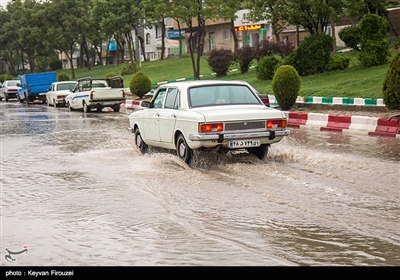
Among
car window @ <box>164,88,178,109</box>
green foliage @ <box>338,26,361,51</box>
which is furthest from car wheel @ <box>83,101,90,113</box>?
car window @ <box>164,88,178,109</box>

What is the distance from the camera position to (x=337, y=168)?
1169 cm

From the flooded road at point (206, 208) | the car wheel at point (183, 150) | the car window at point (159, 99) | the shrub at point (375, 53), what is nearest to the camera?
the flooded road at point (206, 208)

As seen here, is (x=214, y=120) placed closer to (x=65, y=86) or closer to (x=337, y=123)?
(x=337, y=123)

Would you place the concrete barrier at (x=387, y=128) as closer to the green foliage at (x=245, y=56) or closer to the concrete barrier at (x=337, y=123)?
the concrete barrier at (x=337, y=123)

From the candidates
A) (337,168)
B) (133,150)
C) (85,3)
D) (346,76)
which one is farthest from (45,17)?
(337,168)

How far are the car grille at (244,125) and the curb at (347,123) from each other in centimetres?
620

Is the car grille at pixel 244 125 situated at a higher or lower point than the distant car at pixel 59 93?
higher

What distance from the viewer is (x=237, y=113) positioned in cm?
1195

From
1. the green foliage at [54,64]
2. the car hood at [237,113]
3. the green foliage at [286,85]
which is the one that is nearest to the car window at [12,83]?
the green foliage at [286,85]

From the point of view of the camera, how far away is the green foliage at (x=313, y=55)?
31.5 meters

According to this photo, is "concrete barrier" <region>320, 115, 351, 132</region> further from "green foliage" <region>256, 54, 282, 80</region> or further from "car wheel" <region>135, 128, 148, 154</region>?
"green foliage" <region>256, 54, 282, 80</region>

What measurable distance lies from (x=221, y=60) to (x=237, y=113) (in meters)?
31.5

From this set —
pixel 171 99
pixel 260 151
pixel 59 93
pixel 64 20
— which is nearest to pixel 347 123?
pixel 260 151
